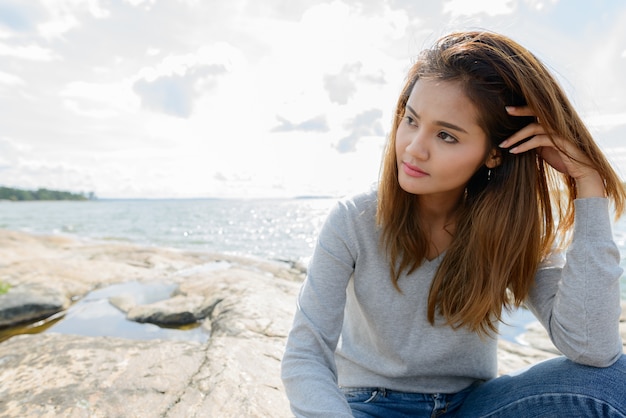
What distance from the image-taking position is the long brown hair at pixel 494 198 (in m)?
1.68

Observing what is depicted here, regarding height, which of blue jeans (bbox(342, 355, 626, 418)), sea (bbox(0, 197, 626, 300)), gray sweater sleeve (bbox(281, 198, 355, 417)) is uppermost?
gray sweater sleeve (bbox(281, 198, 355, 417))

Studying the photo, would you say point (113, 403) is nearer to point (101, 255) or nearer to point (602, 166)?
point (602, 166)

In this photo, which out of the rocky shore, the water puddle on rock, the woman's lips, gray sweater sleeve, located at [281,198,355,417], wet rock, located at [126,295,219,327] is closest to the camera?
gray sweater sleeve, located at [281,198,355,417]

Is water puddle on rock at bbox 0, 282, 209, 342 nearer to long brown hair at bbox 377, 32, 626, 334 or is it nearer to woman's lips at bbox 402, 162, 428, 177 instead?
long brown hair at bbox 377, 32, 626, 334

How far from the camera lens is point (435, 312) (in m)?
1.85

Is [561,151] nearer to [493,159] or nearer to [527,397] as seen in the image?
[493,159]

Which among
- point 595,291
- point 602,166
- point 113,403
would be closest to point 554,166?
point 602,166

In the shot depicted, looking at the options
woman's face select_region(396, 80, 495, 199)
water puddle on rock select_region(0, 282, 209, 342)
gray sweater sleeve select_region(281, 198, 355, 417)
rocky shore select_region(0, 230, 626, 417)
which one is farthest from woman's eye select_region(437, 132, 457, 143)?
water puddle on rock select_region(0, 282, 209, 342)

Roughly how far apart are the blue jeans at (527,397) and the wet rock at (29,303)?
4.70m

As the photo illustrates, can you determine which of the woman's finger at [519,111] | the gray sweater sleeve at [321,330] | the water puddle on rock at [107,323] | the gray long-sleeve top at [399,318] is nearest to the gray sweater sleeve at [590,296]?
the gray long-sleeve top at [399,318]

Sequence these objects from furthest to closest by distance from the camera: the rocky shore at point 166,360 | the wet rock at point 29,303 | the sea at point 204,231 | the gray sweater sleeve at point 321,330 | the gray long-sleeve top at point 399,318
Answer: the sea at point 204,231 < the wet rock at point 29,303 < the rocky shore at point 166,360 < the gray long-sleeve top at point 399,318 < the gray sweater sleeve at point 321,330

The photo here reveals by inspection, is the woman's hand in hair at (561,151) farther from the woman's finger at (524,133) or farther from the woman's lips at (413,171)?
the woman's lips at (413,171)

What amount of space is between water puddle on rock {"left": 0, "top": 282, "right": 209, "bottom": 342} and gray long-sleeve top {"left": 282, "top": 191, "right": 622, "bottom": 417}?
2.61m

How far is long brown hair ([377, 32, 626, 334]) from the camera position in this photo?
66.1 inches
